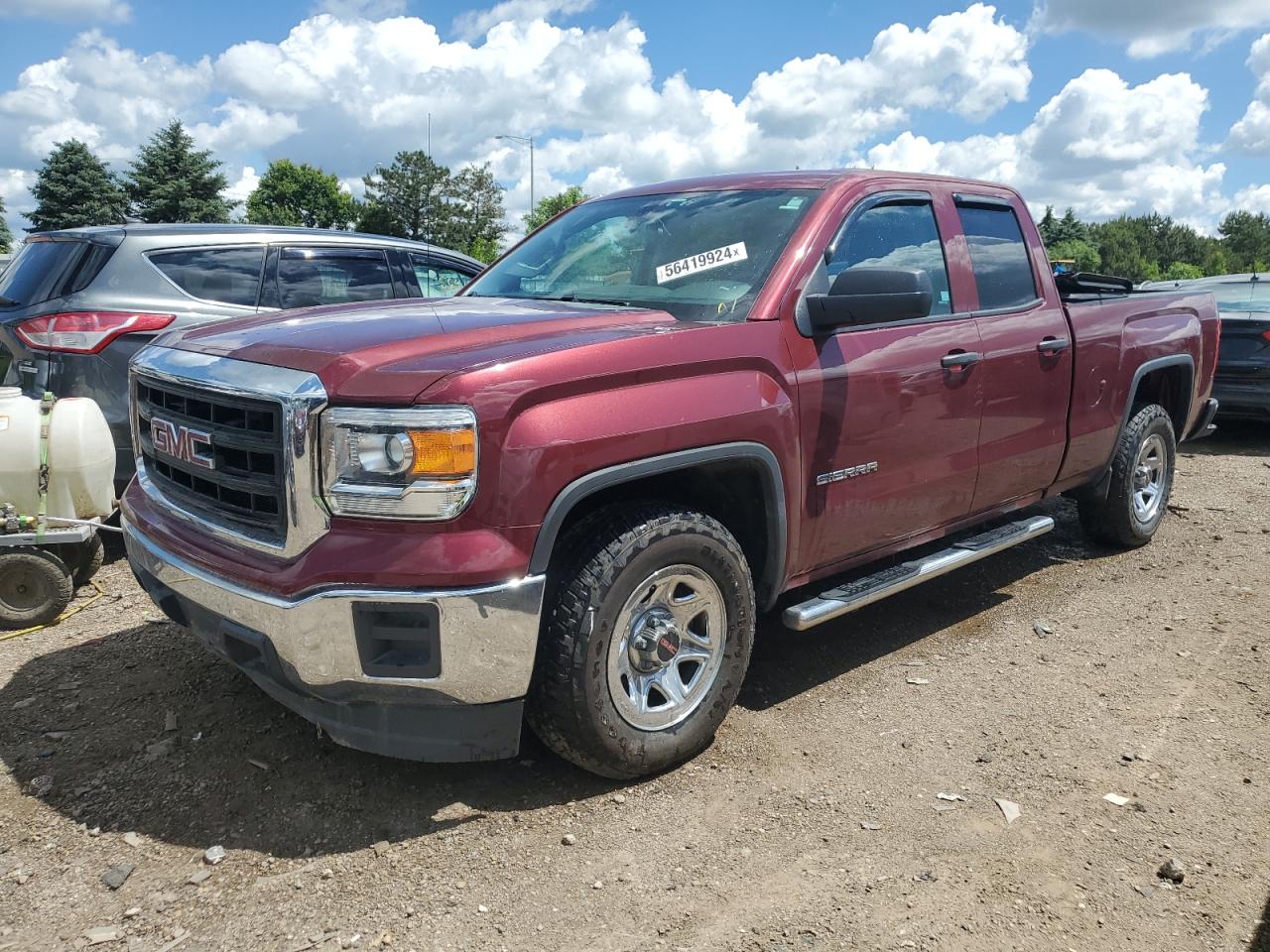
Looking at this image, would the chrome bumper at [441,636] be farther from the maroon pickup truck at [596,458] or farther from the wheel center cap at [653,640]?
the wheel center cap at [653,640]

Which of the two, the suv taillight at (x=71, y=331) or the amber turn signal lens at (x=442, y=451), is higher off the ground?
the suv taillight at (x=71, y=331)

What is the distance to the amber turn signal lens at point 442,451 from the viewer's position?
8.33 ft

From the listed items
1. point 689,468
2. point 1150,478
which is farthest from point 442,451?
point 1150,478

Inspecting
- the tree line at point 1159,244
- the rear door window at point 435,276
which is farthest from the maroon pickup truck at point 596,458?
the tree line at point 1159,244

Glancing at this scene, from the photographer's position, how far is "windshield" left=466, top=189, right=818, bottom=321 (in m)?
3.47

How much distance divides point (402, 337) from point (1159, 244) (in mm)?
120345

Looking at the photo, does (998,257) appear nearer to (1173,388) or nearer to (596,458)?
(1173,388)

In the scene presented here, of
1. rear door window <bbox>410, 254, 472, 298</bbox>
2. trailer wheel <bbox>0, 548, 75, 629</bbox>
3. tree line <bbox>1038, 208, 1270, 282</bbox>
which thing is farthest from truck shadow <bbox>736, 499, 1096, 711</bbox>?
tree line <bbox>1038, 208, 1270, 282</bbox>

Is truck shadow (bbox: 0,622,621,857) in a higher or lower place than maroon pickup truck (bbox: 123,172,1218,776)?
lower

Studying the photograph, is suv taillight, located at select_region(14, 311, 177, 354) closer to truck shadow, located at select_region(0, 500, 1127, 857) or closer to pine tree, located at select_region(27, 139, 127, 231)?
truck shadow, located at select_region(0, 500, 1127, 857)

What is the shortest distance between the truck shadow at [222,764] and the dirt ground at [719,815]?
0.01 meters

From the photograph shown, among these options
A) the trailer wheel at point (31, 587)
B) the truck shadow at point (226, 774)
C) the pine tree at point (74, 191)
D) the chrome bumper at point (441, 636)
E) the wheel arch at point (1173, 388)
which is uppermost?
the pine tree at point (74, 191)

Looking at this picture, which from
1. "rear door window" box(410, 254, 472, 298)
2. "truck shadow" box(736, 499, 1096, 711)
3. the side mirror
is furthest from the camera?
"rear door window" box(410, 254, 472, 298)

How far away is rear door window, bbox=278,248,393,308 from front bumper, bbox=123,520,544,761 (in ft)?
12.6
